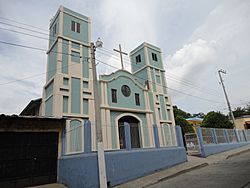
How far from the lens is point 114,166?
835 centimetres

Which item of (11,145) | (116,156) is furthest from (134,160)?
(11,145)

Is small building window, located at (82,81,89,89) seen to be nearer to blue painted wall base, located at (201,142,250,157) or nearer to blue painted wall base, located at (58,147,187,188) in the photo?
blue painted wall base, located at (58,147,187,188)

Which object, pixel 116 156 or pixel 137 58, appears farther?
pixel 137 58

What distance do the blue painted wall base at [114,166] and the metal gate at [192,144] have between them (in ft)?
16.5

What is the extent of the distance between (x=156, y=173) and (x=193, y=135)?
7250mm

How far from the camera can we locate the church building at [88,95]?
44.7 feet

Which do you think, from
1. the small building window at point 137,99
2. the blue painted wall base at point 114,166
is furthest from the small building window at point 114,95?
the blue painted wall base at point 114,166

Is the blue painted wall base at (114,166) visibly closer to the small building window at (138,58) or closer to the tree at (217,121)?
the small building window at (138,58)

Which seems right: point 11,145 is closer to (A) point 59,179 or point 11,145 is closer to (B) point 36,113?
(A) point 59,179

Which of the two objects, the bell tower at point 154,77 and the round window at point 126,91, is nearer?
the round window at point 126,91

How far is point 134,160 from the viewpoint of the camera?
30.1ft

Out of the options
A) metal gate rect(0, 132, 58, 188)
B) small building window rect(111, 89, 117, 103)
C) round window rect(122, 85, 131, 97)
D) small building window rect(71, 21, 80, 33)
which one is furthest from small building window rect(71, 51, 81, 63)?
metal gate rect(0, 132, 58, 188)

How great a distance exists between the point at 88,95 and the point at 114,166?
759cm

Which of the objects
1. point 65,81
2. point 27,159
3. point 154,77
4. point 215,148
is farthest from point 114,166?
point 154,77
